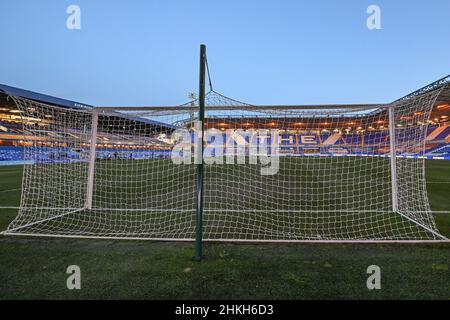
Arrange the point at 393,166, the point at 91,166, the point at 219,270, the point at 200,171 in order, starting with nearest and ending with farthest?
the point at 219,270 → the point at 200,171 → the point at 393,166 → the point at 91,166

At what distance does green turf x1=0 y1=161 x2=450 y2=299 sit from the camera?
1947 millimetres

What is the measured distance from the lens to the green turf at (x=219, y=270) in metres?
1.95

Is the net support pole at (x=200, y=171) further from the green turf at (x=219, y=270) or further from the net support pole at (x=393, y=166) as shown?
the net support pole at (x=393, y=166)

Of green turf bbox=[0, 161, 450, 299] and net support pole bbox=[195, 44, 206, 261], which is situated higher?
net support pole bbox=[195, 44, 206, 261]

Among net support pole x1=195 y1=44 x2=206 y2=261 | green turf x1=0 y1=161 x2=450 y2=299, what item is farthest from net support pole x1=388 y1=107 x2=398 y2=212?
net support pole x1=195 y1=44 x2=206 y2=261

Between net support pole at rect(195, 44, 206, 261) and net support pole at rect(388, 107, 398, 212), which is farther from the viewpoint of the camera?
net support pole at rect(388, 107, 398, 212)

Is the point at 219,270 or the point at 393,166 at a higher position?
the point at 393,166

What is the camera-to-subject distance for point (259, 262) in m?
2.50

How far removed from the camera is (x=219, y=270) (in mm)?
2311

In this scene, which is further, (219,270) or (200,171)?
(200,171)

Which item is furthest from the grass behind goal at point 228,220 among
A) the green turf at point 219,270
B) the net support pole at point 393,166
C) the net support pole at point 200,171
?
the net support pole at point 200,171

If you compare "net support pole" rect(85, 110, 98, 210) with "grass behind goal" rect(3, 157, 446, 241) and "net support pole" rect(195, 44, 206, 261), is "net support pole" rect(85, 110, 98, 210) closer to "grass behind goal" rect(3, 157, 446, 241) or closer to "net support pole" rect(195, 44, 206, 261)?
"grass behind goal" rect(3, 157, 446, 241)

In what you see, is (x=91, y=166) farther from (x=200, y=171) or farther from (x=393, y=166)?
(x=393, y=166)

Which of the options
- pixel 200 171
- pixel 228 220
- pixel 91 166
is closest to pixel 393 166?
pixel 228 220
